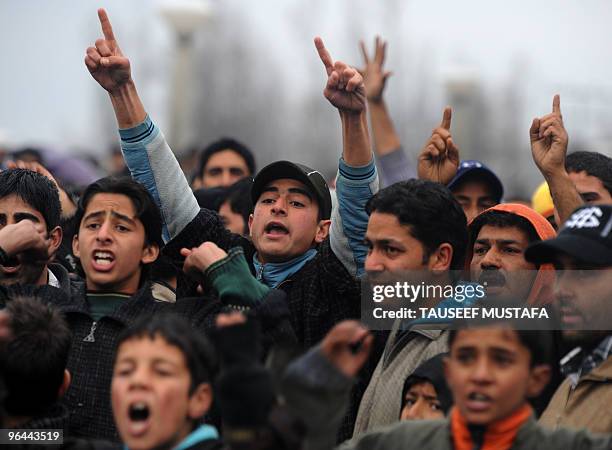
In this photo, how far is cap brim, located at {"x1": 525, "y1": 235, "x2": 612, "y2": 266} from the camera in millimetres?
4262

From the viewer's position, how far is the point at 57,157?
1137cm

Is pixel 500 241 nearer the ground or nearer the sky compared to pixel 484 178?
nearer the ground

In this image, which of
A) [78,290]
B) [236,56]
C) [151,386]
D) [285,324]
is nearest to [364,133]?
[285,324]

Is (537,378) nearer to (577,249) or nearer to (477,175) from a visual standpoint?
(577,249)

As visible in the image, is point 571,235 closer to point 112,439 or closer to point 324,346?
point 324,346

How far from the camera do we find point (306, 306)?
5289 mm

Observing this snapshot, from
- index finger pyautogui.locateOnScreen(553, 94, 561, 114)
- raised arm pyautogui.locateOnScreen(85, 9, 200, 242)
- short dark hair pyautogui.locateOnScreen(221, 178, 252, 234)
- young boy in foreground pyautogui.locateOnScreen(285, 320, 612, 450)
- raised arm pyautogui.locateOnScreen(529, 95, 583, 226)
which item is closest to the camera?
young boy in foreground pyautogui.locateOnScreen(285, 320, 612, 450)

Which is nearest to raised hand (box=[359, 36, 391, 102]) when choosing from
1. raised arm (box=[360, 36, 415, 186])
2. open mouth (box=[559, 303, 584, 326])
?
raised arm (box=[360, 36, 415, 186])

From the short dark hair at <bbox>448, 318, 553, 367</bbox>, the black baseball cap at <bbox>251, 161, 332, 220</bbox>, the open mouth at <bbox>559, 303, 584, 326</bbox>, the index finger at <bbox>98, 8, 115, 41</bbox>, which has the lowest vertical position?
the short dark hair at <bbox>448, 318, 553, 367</bbox>

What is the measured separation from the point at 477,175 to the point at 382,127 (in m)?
1.02

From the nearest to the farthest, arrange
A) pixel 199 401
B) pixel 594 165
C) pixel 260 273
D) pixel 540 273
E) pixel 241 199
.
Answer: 1. pixel 199 401
2. pixel 540 273
3. pixel 260 273
4. pixel 594 165
5. pixel 241 199

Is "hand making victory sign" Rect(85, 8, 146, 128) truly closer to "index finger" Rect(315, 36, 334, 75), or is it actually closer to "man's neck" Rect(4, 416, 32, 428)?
"index finger" Rect(315, 36, 334, 75)

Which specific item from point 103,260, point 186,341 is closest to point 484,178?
point 103,260

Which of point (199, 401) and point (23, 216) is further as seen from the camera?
point (23, 216)
